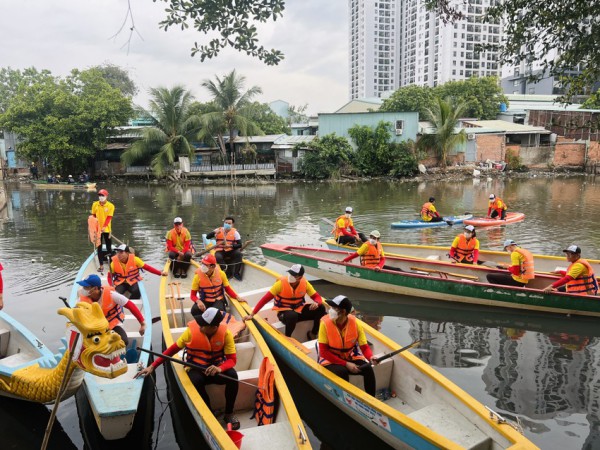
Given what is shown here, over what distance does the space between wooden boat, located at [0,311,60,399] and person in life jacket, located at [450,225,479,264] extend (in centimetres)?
864

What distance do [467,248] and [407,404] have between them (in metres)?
5.82

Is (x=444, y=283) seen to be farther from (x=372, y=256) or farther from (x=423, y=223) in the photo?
(x=423, y=223)

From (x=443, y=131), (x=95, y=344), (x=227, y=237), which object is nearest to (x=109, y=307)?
(x=95, y=344)

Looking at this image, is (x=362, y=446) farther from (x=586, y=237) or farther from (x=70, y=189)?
(x=70, y=189)

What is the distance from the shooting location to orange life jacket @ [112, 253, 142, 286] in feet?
27.7

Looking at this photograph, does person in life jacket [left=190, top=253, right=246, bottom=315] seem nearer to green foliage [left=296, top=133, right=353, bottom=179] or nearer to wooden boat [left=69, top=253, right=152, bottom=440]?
wooden boat [left=69, top=253, right=152, bottom=440]

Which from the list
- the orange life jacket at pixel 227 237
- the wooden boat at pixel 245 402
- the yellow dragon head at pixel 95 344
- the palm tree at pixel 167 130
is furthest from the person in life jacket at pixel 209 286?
the palm tree at pixel 167 130

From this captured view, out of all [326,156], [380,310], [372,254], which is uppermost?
[326,156]

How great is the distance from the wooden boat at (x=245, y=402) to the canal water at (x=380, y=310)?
741 millimetres

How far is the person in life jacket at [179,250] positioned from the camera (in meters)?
10.7

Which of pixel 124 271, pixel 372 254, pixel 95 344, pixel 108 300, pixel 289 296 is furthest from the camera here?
pixel 372 254

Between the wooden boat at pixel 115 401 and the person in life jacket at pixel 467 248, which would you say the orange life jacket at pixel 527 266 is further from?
the wooden boat at pixel 115 401

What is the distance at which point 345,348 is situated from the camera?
5797mm

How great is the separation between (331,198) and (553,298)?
19.5 meters
